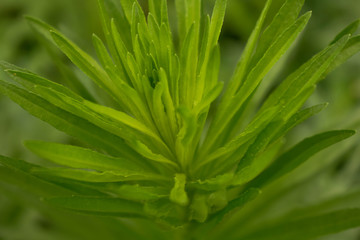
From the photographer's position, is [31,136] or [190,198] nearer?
[190,198]

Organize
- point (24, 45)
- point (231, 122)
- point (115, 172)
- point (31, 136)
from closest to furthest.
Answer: point (115, 172), point (231, 122), point (31, 136), point (24, 45)

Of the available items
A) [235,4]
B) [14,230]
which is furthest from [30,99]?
[235,4]

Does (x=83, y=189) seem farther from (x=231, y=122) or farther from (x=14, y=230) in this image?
(x=14, y=230)

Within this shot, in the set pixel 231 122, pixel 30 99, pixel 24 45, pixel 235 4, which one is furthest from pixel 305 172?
pixel 24 45

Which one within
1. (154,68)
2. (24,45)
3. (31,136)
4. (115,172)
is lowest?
(115,172)

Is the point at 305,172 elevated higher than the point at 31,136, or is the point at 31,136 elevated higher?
the point at 31,136

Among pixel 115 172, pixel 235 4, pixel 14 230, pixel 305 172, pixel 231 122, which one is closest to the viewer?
pixel 115 172

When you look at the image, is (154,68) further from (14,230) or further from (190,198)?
(14,230)
